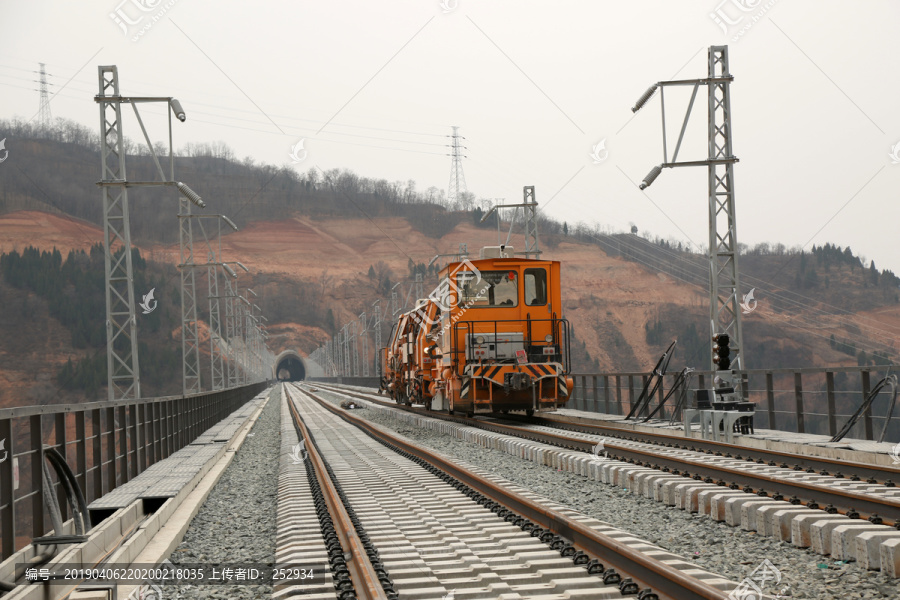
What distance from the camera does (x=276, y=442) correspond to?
62.4 ft

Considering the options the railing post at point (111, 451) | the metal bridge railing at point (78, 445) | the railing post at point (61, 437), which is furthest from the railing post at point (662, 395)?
the railing post at point (61, 437)

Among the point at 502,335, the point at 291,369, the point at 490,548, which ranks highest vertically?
the point at 502,335

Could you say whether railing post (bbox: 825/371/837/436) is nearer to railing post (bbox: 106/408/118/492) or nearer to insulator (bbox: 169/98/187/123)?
railing post (bbox: 106/408/118/492)

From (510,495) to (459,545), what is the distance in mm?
1799

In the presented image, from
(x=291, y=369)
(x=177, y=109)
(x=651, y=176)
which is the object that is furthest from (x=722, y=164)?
(x=291, y=369)

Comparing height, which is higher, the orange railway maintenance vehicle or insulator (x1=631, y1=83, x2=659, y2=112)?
insulator (x1=631, y1=83, x2=659, y2=112)

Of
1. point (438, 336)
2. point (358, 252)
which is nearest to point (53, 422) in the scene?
point (438, 336)

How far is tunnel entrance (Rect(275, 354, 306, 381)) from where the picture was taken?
146 meters

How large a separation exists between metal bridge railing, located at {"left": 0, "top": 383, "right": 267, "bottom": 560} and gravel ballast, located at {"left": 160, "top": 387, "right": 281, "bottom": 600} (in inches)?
47.2

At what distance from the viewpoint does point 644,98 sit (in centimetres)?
1967

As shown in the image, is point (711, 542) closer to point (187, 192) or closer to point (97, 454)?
point (97, 454)

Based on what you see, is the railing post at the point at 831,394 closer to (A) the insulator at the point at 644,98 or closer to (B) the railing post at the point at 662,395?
(B) the railing post at the point at 662,395

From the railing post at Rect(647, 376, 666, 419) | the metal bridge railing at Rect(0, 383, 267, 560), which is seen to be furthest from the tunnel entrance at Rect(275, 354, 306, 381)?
the metal bridge railing at Rect(0, 383, 267, 560)

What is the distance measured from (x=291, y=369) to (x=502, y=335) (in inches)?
5777
